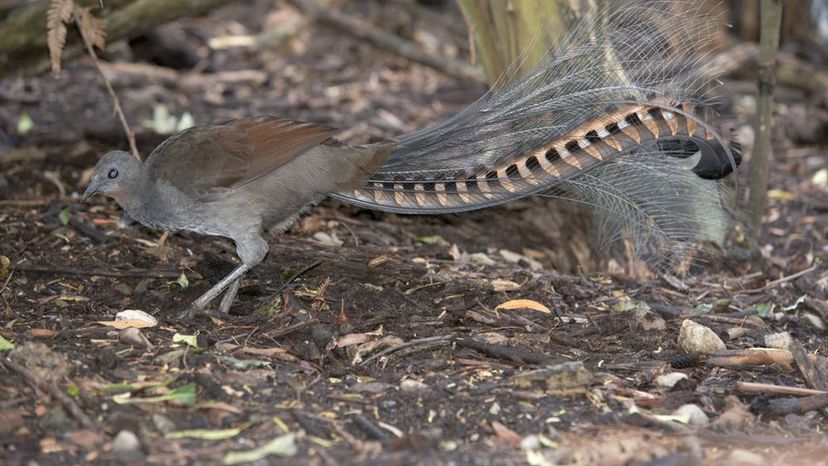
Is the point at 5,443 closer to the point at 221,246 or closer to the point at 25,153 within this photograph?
the point at 221,246

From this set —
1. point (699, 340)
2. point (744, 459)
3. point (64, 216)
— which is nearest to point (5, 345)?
point (64, 216)

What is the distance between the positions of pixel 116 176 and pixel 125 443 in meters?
1.92

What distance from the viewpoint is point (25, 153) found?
6.98 meters

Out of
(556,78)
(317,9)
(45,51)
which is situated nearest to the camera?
(556,78)

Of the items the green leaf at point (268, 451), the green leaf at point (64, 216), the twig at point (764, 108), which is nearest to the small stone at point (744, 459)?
the green leaf at point (268, 451)

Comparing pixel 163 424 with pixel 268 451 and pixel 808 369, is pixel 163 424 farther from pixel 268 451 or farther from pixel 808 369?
pixel 808 369

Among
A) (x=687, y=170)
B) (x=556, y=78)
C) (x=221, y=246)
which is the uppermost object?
(x=556, y=78)

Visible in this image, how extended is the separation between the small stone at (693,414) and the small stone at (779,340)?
3.31 feet

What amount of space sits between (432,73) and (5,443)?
7.10 meters

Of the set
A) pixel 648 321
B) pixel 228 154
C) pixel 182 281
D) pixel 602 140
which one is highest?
pixel 602 140

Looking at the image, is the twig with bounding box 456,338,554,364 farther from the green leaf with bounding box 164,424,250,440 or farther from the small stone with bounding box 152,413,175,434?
the small stone with bounding box 152,413,175,434

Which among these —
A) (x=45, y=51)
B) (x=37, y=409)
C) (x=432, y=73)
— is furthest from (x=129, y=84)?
(x=37, y=409)

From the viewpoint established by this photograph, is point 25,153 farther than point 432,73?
No

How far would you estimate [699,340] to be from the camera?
15.9 feet
